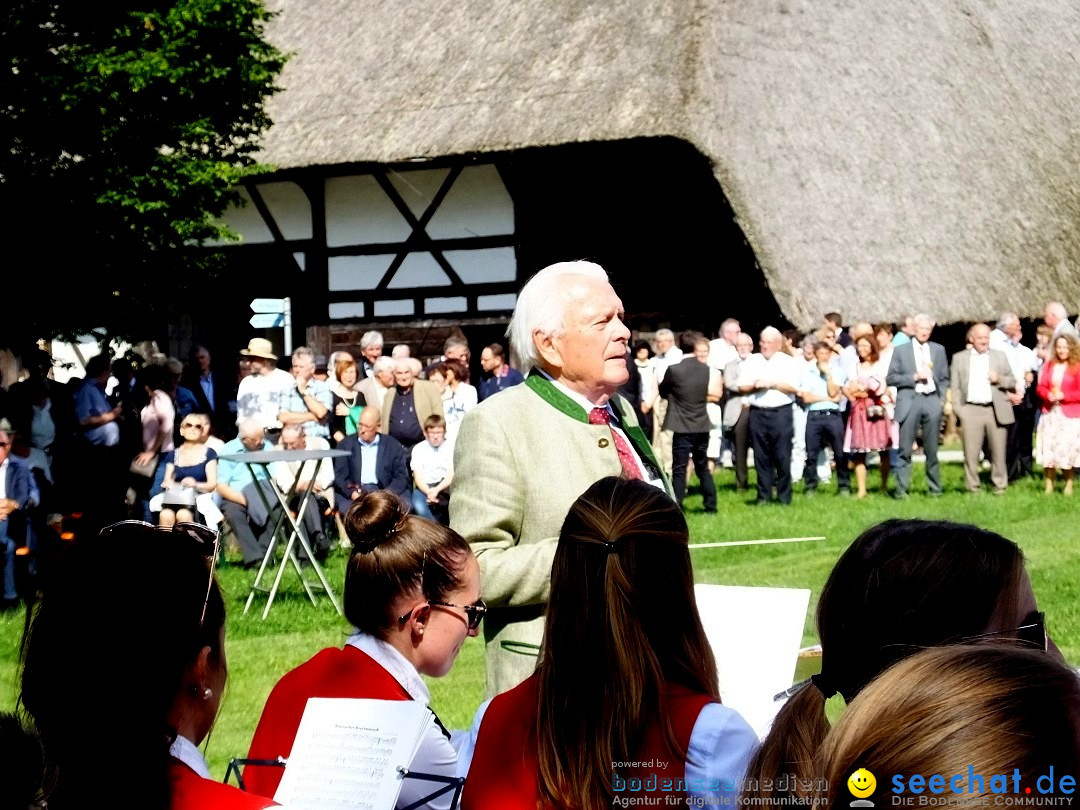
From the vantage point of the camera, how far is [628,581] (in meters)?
2.73

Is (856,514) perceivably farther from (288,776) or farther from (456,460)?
(288,776)

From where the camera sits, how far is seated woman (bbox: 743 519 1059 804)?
242cm

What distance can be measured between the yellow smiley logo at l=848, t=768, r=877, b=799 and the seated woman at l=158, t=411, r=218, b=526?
10.7 meters

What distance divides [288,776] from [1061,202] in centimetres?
2249

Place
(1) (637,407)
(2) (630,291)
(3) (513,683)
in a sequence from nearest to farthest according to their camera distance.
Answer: (3) (513,683) < (1) (637,407) < (2) (630,291)

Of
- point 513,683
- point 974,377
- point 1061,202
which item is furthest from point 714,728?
point 1061,202

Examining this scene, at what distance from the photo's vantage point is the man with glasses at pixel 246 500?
483 inches

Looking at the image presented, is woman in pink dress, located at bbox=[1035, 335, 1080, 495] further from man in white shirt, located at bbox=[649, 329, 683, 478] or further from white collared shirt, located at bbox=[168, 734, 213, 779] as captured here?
white collared shirt, located at bbox=[168, 734, 213, 779]

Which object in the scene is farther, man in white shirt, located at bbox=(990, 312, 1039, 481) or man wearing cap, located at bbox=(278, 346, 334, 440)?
man in white shirt, located at bbox=(990, 312, 1039, 481)

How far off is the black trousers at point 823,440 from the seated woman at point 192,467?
20.0 feet

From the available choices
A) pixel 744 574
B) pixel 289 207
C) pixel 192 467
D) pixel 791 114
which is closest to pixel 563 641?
pixel 744 574

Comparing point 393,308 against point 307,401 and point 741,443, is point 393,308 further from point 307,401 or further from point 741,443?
point 741,443

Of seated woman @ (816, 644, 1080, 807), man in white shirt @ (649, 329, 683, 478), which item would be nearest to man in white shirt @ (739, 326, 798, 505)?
man in white shirt @ (649, 329, 683, 478)

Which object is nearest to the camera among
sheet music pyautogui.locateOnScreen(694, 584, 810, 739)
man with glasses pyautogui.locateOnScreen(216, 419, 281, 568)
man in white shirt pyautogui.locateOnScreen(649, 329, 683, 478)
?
sheet music pyautogui.locateOnScreen(694, 584, 810, 739)
